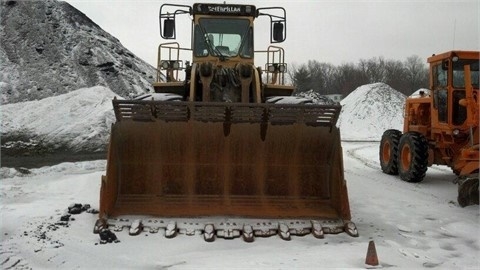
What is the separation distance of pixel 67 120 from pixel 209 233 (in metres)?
14.4

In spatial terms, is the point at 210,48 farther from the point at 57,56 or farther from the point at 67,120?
the point at 57,56

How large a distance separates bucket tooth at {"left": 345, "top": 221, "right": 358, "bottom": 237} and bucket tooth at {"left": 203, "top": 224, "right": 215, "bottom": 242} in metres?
1.51

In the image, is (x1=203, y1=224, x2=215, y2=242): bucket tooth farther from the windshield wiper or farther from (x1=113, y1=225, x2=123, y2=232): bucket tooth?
the windshield wiper

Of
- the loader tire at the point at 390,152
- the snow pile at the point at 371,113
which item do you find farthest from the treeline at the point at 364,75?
the loader tire at the point at 390,152

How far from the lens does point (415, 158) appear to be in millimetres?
10039

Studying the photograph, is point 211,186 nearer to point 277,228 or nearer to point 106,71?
point 277,228

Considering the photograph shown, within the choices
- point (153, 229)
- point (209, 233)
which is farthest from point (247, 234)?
point (153, 229)

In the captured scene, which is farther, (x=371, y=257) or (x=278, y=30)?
(x=278, y=30)

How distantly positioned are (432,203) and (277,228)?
3.49 meters

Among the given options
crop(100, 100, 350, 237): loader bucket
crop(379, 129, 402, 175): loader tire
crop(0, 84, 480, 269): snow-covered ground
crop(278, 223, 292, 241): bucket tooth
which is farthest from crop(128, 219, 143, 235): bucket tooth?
crop(379, 129, 402, 175): loader tire

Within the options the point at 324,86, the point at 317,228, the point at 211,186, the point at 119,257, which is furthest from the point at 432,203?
the point at 324,86

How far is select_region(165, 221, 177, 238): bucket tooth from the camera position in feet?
18.4

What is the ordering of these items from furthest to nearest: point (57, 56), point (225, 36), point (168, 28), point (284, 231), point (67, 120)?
point (57, 56), point (67, 120), point (225, 36), point (168, 28), point (284, 231)

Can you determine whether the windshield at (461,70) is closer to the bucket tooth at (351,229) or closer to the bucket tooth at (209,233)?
the bucket tooth at (351,229)
